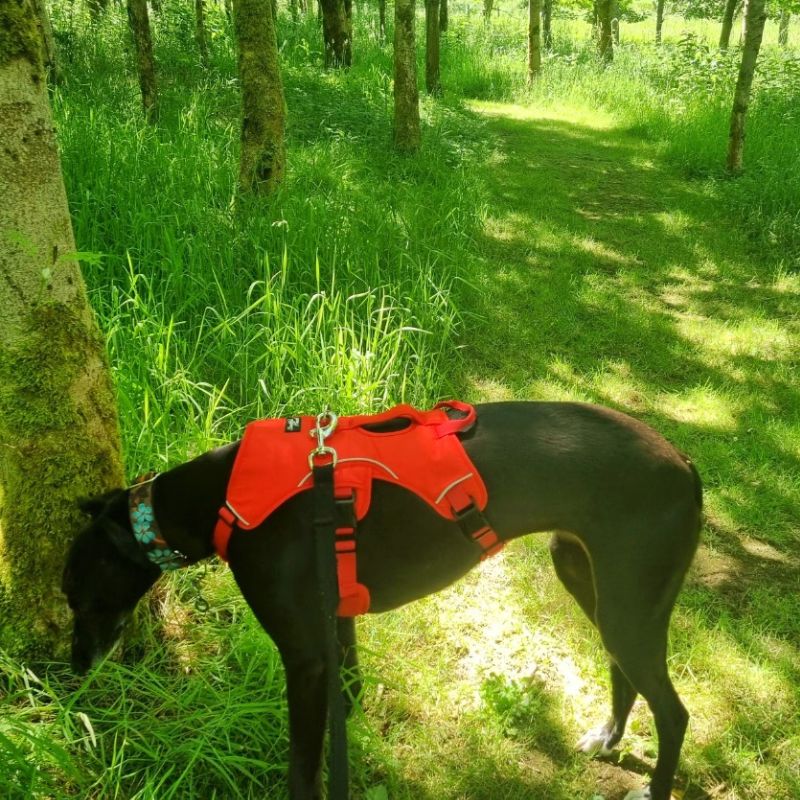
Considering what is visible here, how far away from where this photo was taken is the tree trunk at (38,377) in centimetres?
194

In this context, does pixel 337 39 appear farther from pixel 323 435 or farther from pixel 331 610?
pixel 331 610

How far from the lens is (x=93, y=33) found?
9555 mm

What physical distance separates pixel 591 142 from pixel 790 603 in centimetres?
895

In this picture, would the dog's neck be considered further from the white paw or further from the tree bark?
the tree bark

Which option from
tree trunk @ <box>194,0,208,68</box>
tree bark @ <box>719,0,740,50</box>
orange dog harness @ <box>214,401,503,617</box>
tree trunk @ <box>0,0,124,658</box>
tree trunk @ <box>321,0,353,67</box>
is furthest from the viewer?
tree bark @ <box>719,0,740,50</box>

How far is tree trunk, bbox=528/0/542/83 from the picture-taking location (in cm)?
1297

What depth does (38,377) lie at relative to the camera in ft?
6.93

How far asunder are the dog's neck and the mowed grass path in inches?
36.3

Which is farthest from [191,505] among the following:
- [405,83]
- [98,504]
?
[405,83]

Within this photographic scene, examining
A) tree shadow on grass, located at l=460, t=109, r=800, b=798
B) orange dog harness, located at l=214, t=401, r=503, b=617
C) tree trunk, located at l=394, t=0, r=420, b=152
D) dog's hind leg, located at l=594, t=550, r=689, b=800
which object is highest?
tree trunk, located at l=394, t=0, r=420, b=152

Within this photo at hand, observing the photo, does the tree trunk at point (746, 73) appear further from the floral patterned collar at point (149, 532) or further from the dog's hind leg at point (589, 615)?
the floral patterned collar at point (149, 532)

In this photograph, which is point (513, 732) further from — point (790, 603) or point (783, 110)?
point (783, 110)

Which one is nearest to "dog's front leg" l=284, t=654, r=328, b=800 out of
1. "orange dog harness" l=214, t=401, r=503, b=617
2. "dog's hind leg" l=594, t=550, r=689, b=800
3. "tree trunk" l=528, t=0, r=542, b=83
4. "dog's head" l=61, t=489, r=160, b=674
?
"orange dog harness" l=214, t=401, r=503, b=617

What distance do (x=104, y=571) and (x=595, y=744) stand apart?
169 centimetres
